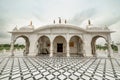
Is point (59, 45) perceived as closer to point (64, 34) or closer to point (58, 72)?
point (64, 34)

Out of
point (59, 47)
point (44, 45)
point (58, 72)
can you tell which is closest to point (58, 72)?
point (58, 72)

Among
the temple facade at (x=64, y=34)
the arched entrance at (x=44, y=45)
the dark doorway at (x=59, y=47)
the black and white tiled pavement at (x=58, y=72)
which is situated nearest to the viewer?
the black and white tiled pavement at (x=58, y=72)

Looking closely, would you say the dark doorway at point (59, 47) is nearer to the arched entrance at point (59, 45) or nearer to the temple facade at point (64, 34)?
the arched entrance at point (59, 45)

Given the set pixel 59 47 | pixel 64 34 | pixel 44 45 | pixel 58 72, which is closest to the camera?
pixel 58 72

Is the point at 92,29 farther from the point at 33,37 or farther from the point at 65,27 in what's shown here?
the point at 33,37

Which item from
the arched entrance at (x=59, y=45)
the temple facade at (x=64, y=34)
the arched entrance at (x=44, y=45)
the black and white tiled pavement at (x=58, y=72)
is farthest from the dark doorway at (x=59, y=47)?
the black and white tiled pavement at (x=58, y=72)

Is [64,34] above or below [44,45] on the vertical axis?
above

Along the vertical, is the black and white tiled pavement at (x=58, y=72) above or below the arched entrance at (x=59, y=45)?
below

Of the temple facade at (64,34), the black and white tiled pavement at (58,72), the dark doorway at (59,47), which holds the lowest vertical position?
the black and white tiled pavement at (58,72)

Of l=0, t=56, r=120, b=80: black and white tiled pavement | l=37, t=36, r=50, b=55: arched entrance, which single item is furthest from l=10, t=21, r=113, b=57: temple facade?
l=0, t=56, r=120, b=80: black and white tiled pavement

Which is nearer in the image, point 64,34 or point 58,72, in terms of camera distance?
point 58,72

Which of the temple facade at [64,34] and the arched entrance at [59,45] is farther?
the arched entrance at [59,45]

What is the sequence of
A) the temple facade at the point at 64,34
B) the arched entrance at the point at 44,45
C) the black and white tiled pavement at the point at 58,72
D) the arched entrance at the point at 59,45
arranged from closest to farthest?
1. the black and white tiled pavement at the point at 58,72
2. the temple facade at the point at 64,34
3. the arched entrance at the point at 59,45
4. the arched entrance at the point at 44,45

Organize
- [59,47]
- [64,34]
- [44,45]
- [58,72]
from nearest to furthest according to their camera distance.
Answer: [58,72], [64,34], [59,47], [44,45]
